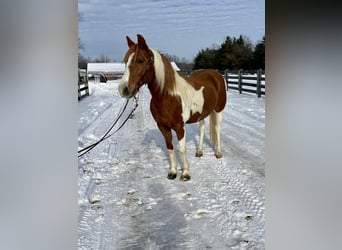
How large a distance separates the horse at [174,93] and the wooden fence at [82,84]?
4.7 inches

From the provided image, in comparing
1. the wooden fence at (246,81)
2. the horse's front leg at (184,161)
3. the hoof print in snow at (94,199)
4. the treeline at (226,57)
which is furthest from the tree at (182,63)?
the hoof print in snow at (94,199)

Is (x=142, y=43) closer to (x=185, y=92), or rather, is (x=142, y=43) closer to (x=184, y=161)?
(x=185, y=92)

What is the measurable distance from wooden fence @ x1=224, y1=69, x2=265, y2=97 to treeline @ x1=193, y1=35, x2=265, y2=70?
0.07ft

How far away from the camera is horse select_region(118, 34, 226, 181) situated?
1.19 meters

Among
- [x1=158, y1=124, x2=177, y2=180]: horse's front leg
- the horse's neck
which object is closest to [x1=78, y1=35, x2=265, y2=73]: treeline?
the horse's neck

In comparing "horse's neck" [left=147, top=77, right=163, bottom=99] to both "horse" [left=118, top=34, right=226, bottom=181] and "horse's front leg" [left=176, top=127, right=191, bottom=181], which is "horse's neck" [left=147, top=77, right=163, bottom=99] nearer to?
"horse" [left=118, top=34, right=226, bottom=181]

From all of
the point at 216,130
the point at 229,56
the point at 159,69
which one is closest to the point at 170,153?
the point at 216,130

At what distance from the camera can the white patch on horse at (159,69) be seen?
1.20 metres

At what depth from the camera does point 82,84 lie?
1.20 metres

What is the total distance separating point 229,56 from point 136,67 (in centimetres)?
34

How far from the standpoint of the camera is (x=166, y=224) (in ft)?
3.93
